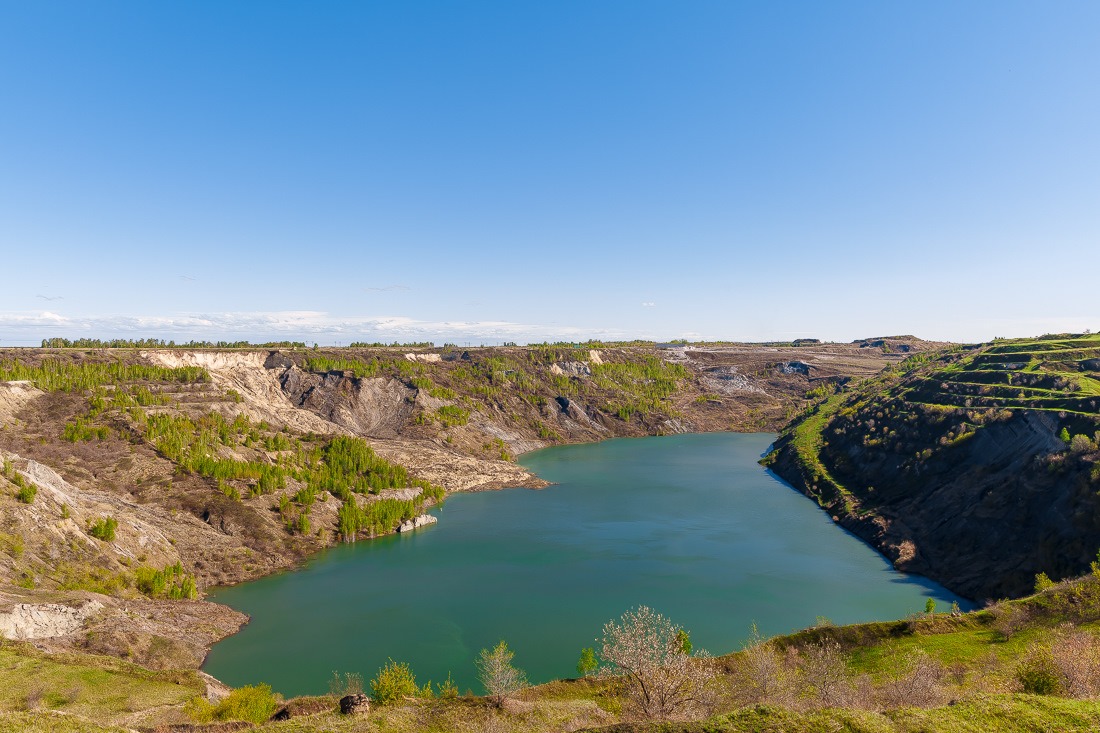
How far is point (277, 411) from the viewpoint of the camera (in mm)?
118688

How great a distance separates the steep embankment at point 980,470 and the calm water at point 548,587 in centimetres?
551

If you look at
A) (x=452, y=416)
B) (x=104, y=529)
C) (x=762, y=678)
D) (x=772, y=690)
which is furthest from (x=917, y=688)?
(x=452, y=416)

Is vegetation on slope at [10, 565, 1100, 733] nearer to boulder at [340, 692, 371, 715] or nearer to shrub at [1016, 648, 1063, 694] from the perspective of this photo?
shrub at [1016, 648, 1063, 694]

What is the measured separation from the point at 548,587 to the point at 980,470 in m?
60.8

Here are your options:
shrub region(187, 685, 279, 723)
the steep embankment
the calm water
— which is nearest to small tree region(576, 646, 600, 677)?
the calm water

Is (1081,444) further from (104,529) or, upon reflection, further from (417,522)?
(104,529)

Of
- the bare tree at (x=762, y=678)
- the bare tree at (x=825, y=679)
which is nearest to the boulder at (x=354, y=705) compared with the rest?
the bare tree at (x=762, y=678)

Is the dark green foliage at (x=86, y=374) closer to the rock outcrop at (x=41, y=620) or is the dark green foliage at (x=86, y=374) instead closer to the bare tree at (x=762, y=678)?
the rock outcrop at (x=41, y=620)

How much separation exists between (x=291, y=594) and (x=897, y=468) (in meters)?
90.4

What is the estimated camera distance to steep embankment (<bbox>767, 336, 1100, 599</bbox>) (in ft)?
189

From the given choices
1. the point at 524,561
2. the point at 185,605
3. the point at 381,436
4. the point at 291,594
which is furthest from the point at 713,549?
the point at 381,436

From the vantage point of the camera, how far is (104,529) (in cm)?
5781

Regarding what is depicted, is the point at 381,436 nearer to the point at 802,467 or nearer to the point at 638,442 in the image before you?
the point at 638,442

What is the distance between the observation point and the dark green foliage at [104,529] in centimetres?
5750
